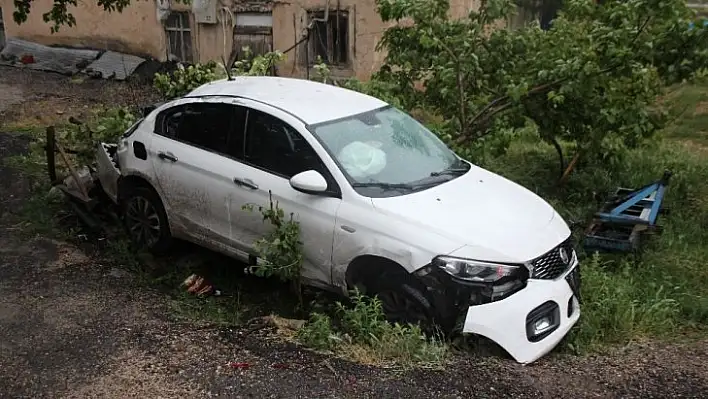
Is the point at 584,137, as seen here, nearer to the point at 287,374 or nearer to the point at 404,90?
the point at 404,90

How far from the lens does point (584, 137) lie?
7.94 metres

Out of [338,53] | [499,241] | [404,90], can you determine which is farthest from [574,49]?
[338,53]

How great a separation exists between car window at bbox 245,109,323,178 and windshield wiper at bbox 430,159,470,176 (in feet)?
3.25

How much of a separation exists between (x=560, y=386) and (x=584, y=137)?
456cm

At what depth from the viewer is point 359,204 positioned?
486cm

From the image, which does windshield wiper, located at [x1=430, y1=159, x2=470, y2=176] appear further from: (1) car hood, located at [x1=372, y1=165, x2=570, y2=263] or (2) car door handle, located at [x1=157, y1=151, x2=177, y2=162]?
(2) car door handle, located at [x1=157, y1=151, x2=177, y2=162]

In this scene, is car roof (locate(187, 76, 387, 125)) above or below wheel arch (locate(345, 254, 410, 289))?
above

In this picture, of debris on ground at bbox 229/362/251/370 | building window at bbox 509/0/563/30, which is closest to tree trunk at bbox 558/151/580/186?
debris on ground at bbox 229/362/251/370

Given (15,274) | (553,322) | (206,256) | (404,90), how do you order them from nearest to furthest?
(553,322) → (15,274) → (206,256) → (404,90)

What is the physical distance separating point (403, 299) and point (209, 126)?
2386mm

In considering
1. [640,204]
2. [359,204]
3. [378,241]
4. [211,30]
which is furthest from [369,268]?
[211,30]

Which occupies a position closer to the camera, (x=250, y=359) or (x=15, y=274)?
(x=250, y=359)

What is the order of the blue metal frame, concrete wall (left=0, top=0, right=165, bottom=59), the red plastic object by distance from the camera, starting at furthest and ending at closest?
the red plastic object, concrete wall (left=0, top=0, right=165, bottom=59), the blue metal frame

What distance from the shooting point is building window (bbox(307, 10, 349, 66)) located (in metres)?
13.4
